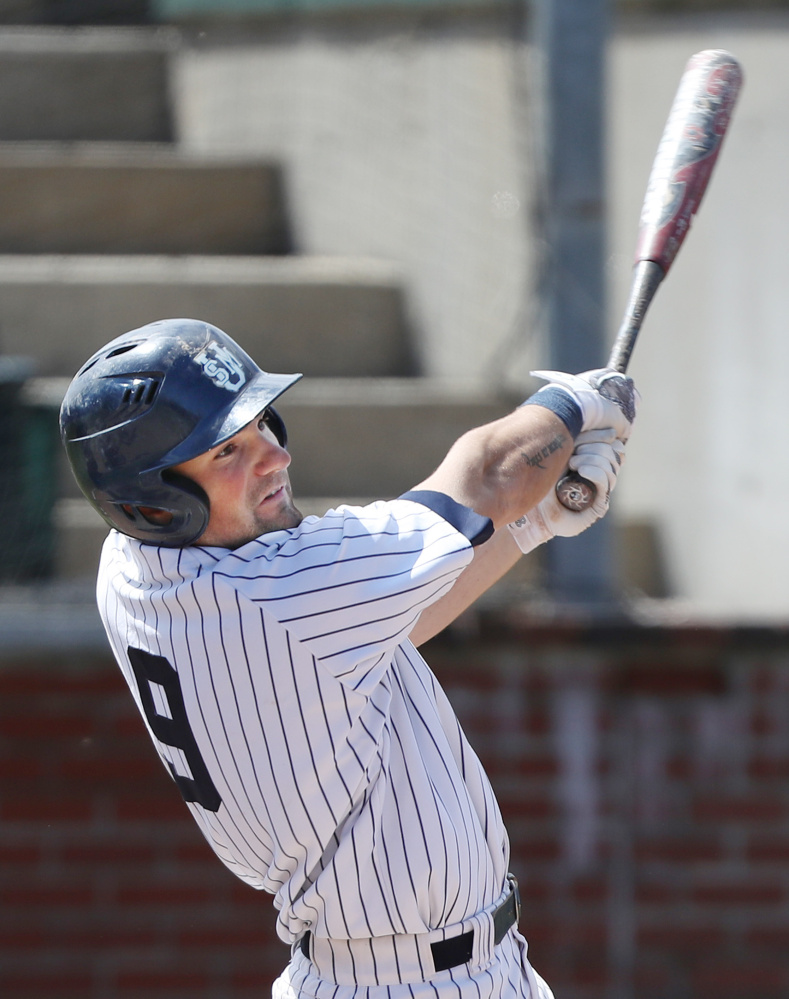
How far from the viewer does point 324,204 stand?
519cm

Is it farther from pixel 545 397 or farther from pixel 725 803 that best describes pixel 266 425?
pixel 725 803

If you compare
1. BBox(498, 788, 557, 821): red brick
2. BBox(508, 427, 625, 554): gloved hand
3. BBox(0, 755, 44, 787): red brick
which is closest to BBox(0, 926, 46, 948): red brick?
BBox(0, 755, 44, 787): red brick

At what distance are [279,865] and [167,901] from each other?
1923mm

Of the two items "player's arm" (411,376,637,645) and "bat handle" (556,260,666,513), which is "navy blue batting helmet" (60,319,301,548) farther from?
"bat handle" (556,260,666,513)

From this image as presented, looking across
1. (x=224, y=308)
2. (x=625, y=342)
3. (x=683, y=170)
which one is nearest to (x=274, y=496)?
(x=625, y=342)

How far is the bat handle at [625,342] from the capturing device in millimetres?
2004

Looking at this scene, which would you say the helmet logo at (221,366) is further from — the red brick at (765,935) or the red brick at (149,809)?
the red brick at (765,935)

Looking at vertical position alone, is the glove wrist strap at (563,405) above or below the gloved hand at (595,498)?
above

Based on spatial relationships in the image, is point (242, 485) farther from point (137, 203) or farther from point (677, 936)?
point (137, 203)

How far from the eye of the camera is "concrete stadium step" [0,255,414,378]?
4668 millimetres

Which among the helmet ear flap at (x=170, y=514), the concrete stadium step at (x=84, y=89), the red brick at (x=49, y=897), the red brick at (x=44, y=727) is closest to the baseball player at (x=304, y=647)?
the helmet ear flap at (x=170, y=514)

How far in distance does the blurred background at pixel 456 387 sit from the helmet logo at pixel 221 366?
5.91ft

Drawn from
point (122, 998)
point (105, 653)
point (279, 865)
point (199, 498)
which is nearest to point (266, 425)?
point (199, 498)

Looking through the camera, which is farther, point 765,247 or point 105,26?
point 105,26
